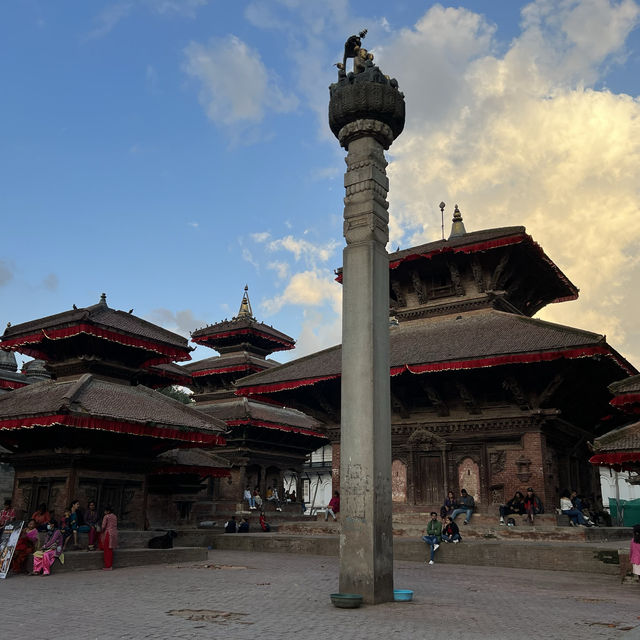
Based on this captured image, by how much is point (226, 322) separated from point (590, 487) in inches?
906

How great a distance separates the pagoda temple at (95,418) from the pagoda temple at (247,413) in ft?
32.0

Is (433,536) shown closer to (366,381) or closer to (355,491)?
(355,491)

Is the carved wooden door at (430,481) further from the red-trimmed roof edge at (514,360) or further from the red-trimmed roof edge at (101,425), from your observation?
the red-trimmed roof edge at (101,425)

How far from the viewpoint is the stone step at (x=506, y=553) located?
1477cm

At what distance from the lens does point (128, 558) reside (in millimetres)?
15570

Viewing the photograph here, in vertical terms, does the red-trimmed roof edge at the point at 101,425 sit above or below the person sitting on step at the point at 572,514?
above

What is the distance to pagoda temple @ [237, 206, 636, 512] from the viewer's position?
19.8m

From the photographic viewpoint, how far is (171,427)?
17.6 metres

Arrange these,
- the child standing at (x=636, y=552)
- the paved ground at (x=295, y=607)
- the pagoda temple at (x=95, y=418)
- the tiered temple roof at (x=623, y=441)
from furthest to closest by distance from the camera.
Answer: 1. the pagoda temple at (x=95, y=418)
2. the tiered temple roof at (x=623, y=441)
3. the child standing at (x=636, y=552)
4. the paved ground at (x=295, y=607)

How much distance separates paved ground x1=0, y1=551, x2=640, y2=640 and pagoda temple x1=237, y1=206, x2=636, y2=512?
6432mm

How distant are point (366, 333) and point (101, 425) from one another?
919 cm

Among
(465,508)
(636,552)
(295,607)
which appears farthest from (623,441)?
(295,607)

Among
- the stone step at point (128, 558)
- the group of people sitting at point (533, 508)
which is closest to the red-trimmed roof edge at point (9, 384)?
the stone step at point (128, 558)

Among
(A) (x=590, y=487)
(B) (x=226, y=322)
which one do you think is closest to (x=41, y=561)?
(A) (x=590, y=487)
